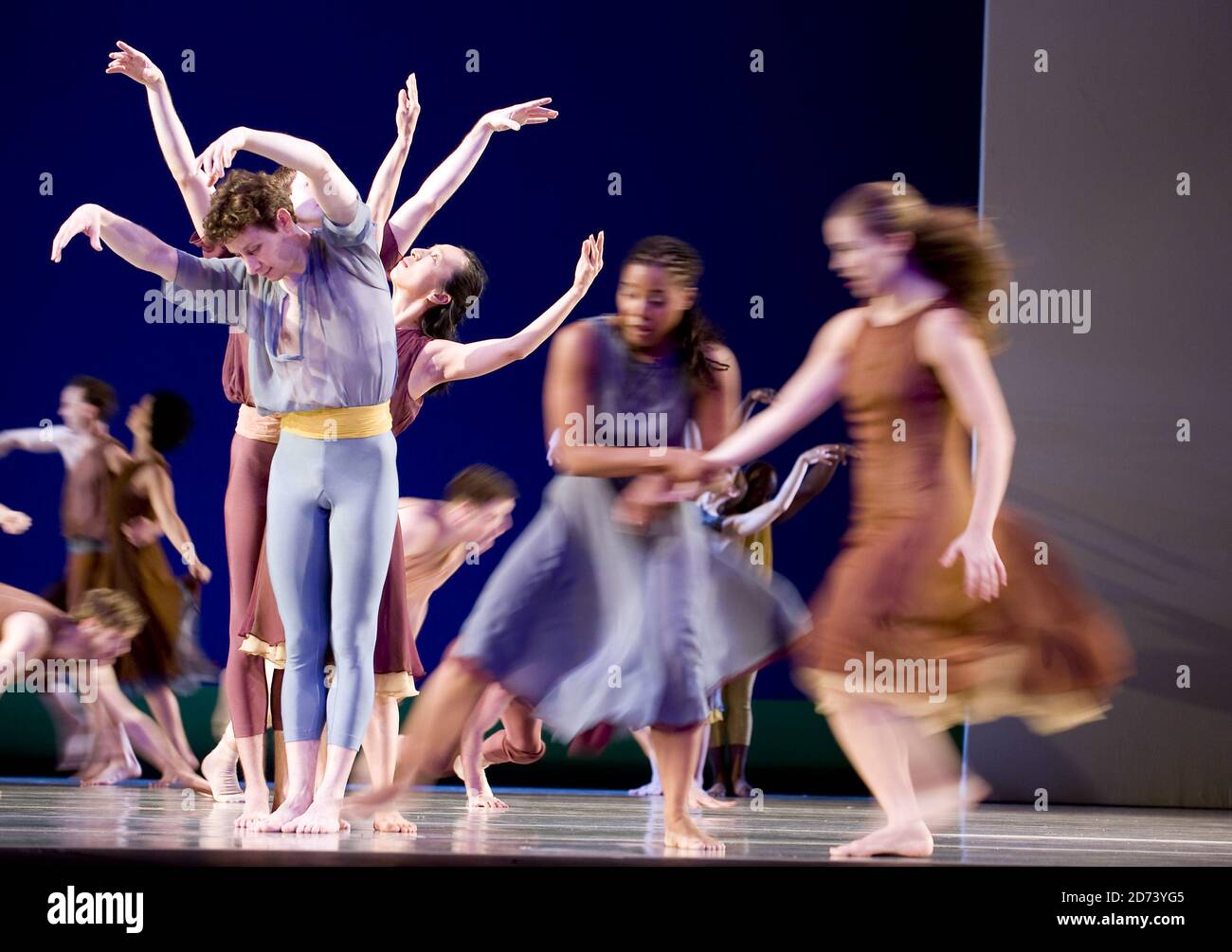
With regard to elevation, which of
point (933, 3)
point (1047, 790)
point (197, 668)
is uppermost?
point (933, 3)

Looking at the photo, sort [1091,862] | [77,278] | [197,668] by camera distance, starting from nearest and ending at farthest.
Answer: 1. [1091,862]
2. [197,668]
3. [77,278]

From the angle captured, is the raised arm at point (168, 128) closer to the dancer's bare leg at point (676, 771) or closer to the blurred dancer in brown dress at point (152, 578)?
the dancer's bare leg at point (676, 771)

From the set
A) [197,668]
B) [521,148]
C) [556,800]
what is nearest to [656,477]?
[556,800]

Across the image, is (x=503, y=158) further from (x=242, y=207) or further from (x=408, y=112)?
(x=242, y=207)

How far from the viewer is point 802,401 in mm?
3088

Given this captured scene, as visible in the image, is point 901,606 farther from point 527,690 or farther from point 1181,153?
point 1181,153

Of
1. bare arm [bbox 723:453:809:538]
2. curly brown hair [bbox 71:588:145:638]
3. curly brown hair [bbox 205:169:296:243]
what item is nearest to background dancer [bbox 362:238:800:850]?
curly brown hair [bbox 205:169:296:243]

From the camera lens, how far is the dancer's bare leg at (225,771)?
4977mm

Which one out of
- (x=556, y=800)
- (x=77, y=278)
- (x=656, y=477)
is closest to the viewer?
A: (x=656, y=477)

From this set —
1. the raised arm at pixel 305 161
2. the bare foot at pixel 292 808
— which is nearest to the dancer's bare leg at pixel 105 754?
the bare foot at pixel 292 808

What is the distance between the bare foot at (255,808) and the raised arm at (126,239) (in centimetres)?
122
